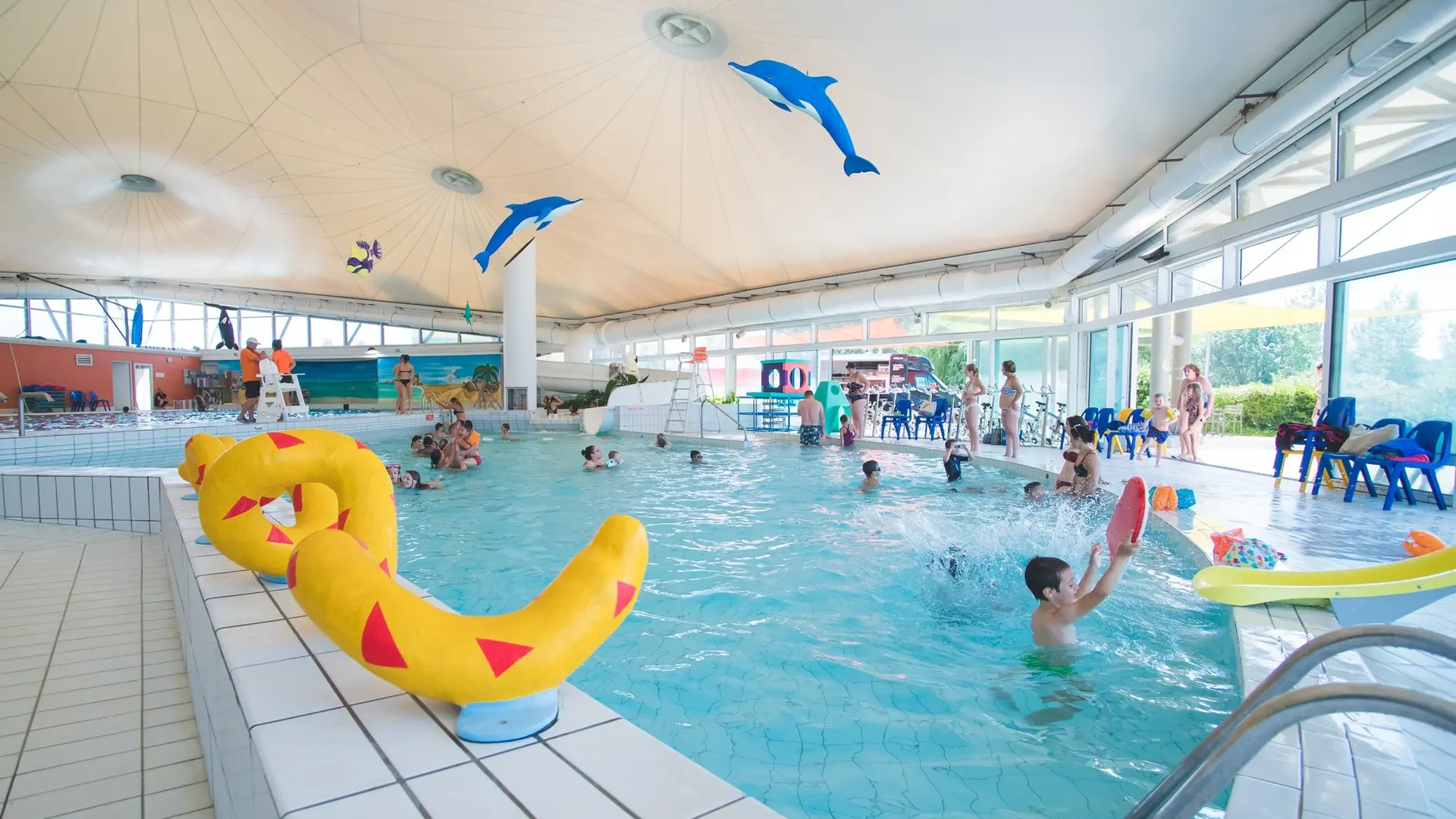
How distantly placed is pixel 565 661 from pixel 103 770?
1371mm

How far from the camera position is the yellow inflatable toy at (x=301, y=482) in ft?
5.62

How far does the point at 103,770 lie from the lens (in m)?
1.65

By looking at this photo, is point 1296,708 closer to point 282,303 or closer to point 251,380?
point 251,380

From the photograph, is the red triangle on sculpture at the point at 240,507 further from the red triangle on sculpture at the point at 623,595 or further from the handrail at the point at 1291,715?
the handrail at the point at 1291,715

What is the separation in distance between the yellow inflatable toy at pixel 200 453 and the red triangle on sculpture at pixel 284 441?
4.02ft

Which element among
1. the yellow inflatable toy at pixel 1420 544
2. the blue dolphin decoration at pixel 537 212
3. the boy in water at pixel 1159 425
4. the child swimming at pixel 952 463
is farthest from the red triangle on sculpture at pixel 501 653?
the blue dolphin decoration at pixel 537 212

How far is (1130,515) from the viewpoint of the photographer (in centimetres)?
260

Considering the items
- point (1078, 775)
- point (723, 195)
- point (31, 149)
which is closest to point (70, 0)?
point (31, 149)

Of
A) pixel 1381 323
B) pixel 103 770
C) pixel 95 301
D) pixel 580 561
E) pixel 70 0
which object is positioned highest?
pixel 70 0

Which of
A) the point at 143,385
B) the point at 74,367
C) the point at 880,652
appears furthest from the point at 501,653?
the point at 143,385

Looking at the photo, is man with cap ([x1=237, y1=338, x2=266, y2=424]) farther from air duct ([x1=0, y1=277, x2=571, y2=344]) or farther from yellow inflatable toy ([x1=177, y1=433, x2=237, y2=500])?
air duct ([x1=0, y1=277, x2=571, y2=344])

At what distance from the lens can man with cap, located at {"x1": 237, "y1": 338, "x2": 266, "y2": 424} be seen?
9.75 meters

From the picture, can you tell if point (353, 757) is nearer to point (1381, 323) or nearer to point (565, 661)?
point (565, 661)

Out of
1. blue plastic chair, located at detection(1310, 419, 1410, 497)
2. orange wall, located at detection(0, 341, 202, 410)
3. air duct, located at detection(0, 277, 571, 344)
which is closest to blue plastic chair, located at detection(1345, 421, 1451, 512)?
blue plastic chair, located at detection(1310, 419, 1410, 497)
